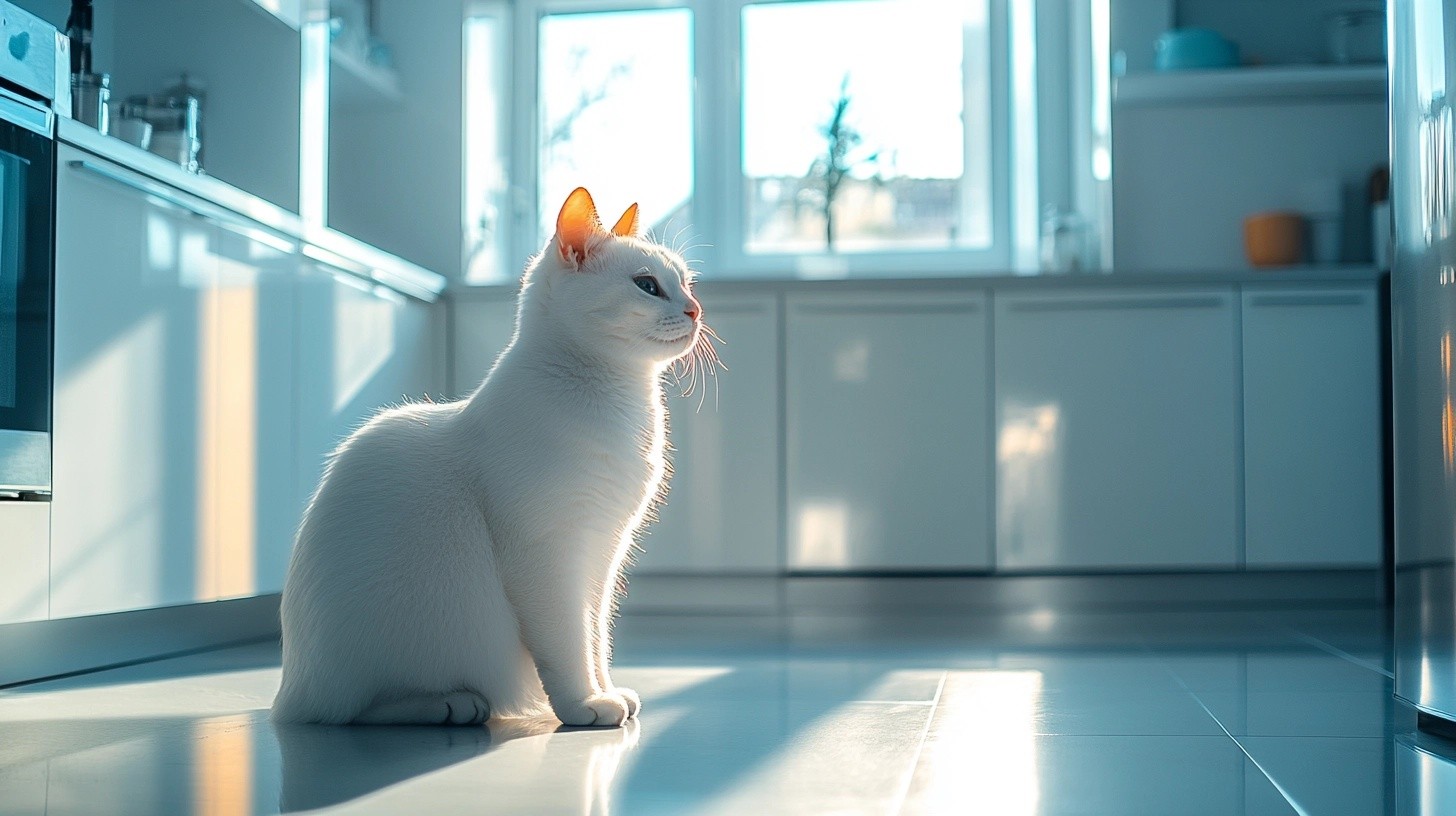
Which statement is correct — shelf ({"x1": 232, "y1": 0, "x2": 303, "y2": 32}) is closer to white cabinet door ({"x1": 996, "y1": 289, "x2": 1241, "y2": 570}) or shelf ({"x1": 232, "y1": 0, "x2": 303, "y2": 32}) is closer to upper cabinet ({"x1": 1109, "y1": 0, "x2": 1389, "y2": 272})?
white cabinet door ({"x1": 996, "y1": 289, "x2": 1241, "y2": 570})

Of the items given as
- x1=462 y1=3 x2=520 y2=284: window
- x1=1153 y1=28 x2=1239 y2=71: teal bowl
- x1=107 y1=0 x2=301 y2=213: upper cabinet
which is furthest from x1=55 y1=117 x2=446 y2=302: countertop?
x1=1153 y1=28 x2=1239 y2=71: teal bowl

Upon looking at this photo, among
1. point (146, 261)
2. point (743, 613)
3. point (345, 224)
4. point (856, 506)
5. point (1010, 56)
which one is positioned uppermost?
point (1010, 56)

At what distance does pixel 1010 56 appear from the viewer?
187 inches

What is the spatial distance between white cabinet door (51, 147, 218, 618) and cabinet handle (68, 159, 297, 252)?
0.01m

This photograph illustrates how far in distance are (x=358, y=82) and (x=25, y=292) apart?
2.23 metres

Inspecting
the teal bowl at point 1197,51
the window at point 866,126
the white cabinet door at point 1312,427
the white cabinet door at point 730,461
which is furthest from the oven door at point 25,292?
the teal bowl at point 1197,51

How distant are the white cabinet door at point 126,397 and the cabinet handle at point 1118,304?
91.0 inches

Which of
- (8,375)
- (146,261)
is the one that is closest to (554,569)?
(8,375)

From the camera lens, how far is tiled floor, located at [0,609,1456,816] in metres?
1.26

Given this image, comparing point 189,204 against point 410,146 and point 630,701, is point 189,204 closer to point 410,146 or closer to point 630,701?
point 630,701

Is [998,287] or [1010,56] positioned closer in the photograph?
[998,287]

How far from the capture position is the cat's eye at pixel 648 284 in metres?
1.70

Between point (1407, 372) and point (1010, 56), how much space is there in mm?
3287

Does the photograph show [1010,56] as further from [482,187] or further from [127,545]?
[127,545]
